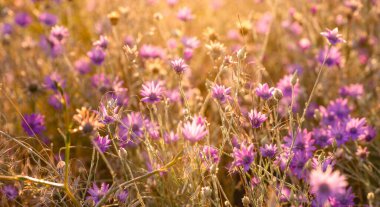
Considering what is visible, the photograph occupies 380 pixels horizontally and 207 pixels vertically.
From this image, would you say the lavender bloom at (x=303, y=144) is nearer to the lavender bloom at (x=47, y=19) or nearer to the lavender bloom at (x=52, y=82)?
the lavender bloom at (x=52, y=82)

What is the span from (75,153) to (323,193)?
5.27 ft

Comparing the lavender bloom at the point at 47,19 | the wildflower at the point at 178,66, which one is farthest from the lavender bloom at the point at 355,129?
the lavender bloom at the point at 47,19

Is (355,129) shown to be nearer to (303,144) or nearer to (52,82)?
(303,144)

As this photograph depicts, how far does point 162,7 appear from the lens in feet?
13.6

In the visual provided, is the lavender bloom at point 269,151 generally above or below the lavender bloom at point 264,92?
below

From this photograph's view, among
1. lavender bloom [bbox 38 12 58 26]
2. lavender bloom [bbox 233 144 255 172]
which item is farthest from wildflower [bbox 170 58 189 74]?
lavender bloom [bbox 38 12 58 26]

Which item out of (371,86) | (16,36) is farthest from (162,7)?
(371,86)

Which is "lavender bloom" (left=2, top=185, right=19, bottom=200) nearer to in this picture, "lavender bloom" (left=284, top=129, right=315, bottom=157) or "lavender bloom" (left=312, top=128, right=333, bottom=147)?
"lavender bloom" (left=284, top=129, right=315, bottom=157)

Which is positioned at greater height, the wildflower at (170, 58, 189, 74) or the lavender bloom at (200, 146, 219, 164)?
the wildflower at (170, 58, 189, 74)

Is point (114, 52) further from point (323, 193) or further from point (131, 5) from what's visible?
point (323, 193)

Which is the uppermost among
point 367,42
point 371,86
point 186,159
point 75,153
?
point 367,42

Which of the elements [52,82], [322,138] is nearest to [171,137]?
[322,138]

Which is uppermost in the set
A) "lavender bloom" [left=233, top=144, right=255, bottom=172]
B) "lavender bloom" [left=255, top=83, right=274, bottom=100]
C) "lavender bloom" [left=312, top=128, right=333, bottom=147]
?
"lavender bloom" [left=255, top=83, right=274, bottom=100]

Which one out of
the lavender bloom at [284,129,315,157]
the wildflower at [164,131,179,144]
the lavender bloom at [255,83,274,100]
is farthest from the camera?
the wildflower at [164,131,179,144]
